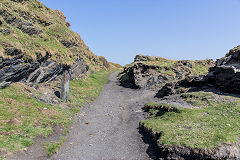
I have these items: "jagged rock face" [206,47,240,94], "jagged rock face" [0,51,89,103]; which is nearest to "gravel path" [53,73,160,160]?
"jagged rock face" [0,51,89,103]

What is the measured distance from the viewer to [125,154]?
13734mm

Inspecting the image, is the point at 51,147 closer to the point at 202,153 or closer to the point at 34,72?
the point at 202,153

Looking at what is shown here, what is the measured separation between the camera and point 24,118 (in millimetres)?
16609

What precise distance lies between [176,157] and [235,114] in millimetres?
10736

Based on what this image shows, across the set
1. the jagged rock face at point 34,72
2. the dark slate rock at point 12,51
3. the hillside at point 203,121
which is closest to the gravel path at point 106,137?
the hillside at point 203,121

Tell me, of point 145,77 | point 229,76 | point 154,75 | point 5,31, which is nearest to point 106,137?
point 229,76

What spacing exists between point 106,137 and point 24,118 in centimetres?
875

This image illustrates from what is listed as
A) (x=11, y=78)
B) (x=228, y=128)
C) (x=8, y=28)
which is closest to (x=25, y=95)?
(x=11, y=78)

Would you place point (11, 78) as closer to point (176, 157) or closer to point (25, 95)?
point (25, 95)

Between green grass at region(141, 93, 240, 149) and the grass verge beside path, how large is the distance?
33.3 ft

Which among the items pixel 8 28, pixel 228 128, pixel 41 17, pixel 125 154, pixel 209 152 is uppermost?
pixel 41 17

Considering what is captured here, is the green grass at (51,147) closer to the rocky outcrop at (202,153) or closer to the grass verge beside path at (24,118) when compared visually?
the grass verge beside path at (24,118)

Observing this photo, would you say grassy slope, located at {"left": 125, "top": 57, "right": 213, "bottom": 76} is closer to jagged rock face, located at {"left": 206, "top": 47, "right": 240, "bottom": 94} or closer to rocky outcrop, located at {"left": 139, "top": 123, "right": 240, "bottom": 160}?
jagged rock face, located at {"left": 206, "top": 47, "right": 240, "bottom": 94}

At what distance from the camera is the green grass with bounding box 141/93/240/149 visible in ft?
40.8
